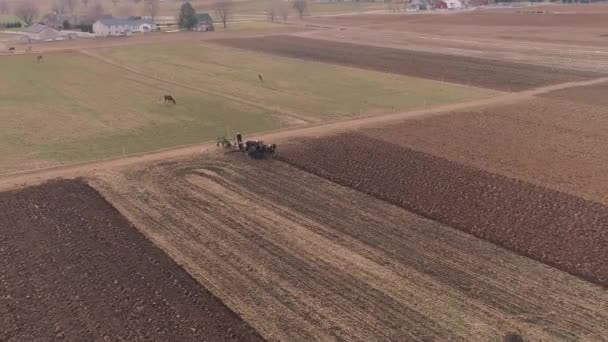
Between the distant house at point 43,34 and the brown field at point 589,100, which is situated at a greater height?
the distant house at point 43,34

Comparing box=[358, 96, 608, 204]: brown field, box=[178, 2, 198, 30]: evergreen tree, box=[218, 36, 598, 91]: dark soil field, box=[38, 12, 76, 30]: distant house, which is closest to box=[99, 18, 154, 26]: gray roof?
box=[178, 2, 198, 30]: evergreen tree

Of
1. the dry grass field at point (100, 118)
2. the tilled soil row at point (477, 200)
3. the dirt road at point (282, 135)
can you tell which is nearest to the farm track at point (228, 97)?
the dry grass field at point (100, 118)

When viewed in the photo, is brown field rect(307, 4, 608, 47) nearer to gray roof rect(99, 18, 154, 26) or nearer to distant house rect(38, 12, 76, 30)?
gray roof rect(99, 18, 154, 26)

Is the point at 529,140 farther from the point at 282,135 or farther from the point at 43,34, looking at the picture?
the point at 43,34

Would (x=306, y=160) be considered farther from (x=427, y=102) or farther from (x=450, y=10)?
(x=450, y=10)

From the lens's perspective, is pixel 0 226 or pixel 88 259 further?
pixel 0 226

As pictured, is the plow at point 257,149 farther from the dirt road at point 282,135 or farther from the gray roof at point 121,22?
the gray roof at point 121,22

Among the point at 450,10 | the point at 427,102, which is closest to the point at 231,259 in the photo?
the point at 427,102
